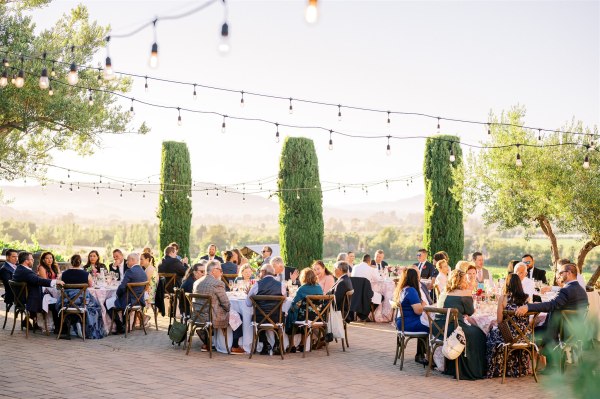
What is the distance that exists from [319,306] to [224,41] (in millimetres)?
4342

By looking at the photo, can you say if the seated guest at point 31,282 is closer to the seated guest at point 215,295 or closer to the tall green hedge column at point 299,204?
the seated guest at point 215,295

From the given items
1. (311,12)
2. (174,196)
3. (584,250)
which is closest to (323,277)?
(311,12)

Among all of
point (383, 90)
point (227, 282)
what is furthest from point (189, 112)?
point (383, 90)

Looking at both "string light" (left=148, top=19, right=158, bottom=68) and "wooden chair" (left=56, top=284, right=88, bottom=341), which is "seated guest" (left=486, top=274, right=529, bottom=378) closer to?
"string light" (left=148, top=19, right=158, bottom=68)

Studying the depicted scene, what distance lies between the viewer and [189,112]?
1201 centimetres

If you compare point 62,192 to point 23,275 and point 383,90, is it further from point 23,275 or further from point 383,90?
point 23,275

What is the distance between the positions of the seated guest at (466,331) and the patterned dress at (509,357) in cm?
8

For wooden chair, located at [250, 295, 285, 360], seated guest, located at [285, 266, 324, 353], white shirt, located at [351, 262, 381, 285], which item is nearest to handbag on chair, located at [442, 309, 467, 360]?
seated guest, located at [285, 266, 324, 353]

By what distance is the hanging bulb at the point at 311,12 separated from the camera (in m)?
4.54

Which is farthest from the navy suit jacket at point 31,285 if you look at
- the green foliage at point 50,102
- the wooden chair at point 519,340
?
the wooden chair at point 519,340

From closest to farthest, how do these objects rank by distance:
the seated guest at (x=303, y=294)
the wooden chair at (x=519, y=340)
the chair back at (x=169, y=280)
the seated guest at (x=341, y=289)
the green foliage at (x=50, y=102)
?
the wooden chair at (x=519, y=340), the seated guest at (x=303, y=294), the seated guest at (x=341, y=289), the chair back at (x=169, y=280), the green foliage at (x=50, y=102)

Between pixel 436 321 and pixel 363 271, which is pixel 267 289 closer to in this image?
pixel 436 321


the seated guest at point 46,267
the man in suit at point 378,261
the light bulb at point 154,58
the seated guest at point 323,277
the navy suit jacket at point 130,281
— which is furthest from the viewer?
the man in suit at point 378,261

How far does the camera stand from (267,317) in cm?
921
